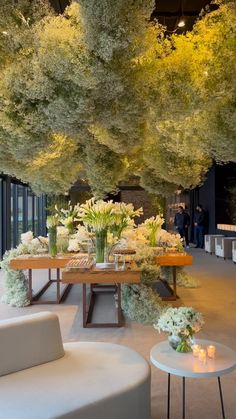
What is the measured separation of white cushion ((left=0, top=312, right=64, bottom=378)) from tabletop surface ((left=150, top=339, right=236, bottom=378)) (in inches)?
30.2

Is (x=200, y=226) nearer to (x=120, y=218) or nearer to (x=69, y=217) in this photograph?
(x=69, y=217)

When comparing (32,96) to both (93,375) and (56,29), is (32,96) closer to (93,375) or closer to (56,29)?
(56,29)

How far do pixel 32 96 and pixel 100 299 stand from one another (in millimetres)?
4780

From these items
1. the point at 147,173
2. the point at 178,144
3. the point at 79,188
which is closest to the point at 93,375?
the point at 178,144

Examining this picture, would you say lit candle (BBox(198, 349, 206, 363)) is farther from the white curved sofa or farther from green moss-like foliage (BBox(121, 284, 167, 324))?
green moss-like foliage (BBox(121, 284, 167, 324))

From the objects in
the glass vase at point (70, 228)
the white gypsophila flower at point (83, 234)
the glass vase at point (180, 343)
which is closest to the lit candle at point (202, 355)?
the glass vase at point (180, 343)

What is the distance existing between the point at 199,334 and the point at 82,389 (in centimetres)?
306

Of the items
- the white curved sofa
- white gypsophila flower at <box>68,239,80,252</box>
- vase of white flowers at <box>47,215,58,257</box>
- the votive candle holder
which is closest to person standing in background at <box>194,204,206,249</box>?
white gypsophila flower at <box>68,239,80,252</box>

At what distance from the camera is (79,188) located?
20781 millimetres

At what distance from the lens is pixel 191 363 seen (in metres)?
2.76

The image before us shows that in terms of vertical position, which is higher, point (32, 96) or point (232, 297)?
point (32, 96)

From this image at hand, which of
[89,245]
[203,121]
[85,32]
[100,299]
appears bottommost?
[100,299]

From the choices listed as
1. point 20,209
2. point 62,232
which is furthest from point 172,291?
point 20,209

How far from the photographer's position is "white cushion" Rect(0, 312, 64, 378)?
9.47 ft
